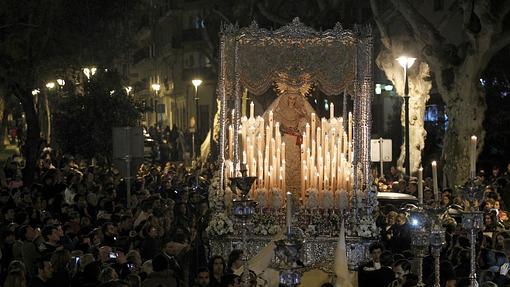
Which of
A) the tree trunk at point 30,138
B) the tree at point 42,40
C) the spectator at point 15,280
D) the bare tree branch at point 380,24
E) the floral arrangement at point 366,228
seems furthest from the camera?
the bare tree branch at point 380,24

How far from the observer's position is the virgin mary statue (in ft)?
64.2

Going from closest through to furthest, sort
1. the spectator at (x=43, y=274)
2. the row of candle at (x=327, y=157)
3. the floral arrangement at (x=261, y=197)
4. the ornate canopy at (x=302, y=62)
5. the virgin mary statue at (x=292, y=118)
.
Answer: the spectator at (x=43, y=274) < the floral arrangement at (x=261, y=197) < the ornate canopy at (x=302, y=62) < the row of candle at (x=327, y=157) < the virgin mary statue at (x=292, y=118)

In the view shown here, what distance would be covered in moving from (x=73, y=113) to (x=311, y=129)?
1758 cm

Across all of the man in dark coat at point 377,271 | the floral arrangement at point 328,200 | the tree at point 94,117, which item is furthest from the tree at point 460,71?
the tree at point 94,117

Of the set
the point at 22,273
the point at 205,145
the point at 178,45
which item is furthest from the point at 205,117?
the point at 22,273

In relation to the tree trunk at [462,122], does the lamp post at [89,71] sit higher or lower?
higher

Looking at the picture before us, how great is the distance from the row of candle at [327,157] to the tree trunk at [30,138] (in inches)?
405

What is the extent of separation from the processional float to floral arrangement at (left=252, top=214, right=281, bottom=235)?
0.06 feet

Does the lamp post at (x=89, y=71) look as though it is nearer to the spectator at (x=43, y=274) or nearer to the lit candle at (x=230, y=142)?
the lit candle at (x=230, y=142)

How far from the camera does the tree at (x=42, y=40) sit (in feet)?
83.3

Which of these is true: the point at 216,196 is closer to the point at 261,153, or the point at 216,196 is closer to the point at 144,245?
the point at 261,153

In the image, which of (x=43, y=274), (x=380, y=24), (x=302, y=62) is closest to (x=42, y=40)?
(x=380, y=24)

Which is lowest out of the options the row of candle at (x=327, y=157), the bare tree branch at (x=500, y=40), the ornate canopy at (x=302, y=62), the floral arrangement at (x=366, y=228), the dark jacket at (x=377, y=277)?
the dark jacket at (x=377, y=277)

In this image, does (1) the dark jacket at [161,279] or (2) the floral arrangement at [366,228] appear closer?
(1) the dark jacket at [161,279]
